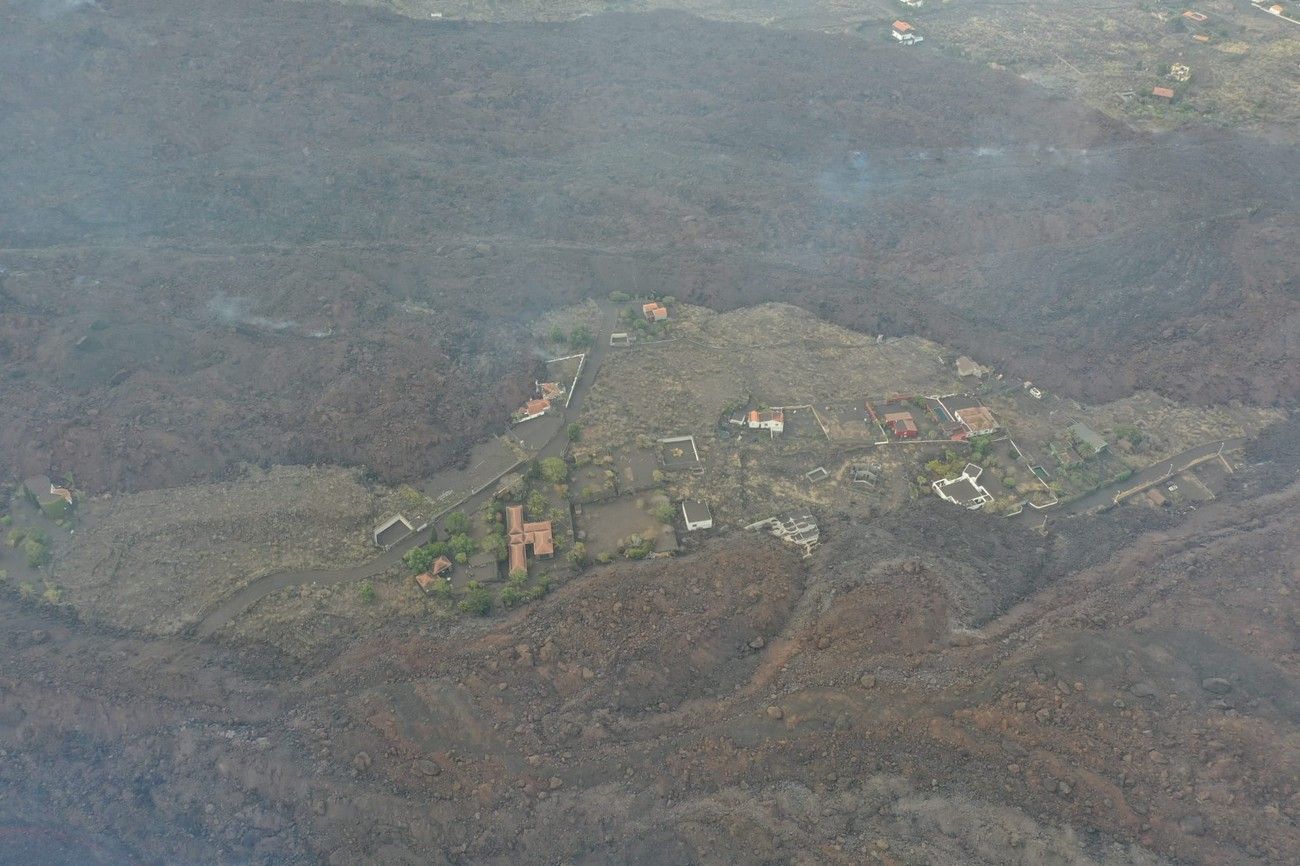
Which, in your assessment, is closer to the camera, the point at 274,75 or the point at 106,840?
the point at 106,840

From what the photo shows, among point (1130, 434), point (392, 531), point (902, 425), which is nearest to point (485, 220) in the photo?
point (392, 531)

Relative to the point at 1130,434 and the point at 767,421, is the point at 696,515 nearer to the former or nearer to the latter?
the point at 767,421

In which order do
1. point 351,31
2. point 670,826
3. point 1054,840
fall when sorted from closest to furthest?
point 1054,840, point 670,826, point 351,31

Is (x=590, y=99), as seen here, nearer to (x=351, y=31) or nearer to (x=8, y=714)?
(x=351, y=31)

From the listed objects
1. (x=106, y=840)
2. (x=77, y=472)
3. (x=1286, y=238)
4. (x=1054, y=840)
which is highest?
(x=1286, y=238)

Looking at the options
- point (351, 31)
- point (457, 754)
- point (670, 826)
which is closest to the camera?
point (670, 826)

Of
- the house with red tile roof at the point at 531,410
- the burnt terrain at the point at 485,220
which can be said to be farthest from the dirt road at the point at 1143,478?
the house with red tile roof at the point at 531,410

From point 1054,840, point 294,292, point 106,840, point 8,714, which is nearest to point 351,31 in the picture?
point 294,292
